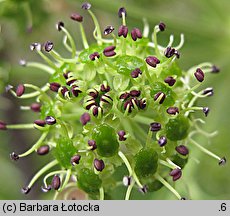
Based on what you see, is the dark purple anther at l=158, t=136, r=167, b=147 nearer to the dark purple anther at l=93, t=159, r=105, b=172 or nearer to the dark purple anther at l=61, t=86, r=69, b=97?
the dark purple anther at l=93, t=159, r=105, b=172

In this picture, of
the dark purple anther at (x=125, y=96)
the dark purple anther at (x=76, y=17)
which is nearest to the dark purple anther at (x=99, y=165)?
the dark purple anther at (x=125, y=96)

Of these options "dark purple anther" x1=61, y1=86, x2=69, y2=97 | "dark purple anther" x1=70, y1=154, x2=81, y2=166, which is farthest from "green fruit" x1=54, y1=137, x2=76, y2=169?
"dark purple anther" x1=61, y1=86, x2=69, y2=97

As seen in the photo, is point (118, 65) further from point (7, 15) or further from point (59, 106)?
point (7, 15)

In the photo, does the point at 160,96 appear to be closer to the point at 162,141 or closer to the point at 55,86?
the point at 162,141

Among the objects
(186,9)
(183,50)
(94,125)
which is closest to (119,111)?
(94,125)

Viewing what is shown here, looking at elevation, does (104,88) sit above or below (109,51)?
below

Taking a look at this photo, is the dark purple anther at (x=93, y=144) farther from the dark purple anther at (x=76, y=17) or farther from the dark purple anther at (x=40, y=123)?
the dark purple anther at (x=76, y=17)

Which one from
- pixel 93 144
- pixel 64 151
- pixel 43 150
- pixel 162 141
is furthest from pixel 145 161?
pixel 43 150
